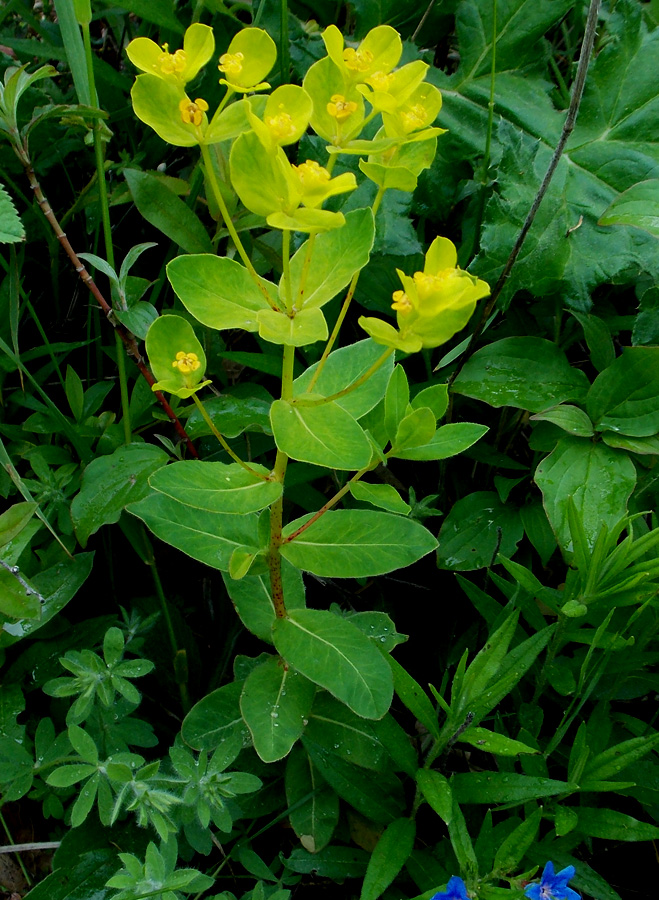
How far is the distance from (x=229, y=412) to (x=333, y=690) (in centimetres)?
73

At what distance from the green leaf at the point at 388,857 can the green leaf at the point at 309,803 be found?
0.43 feet

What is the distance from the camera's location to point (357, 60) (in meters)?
1.01

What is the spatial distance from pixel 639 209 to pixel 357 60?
3.07 feet

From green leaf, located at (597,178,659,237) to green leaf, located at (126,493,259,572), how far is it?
1043 mm

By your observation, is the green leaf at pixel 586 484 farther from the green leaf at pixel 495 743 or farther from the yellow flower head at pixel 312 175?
the yellow flower head at pixel 312 175

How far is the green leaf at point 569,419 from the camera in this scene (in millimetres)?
1772

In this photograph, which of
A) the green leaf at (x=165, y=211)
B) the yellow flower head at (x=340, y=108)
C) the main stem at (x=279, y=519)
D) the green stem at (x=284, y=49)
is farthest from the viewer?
the green stem at (x=284, y=49)

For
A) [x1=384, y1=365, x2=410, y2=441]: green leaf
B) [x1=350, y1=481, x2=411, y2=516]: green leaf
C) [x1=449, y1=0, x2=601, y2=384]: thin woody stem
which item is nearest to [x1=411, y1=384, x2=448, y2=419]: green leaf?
[x1=384, y1=365, x2=410, y2=441]: green leaf

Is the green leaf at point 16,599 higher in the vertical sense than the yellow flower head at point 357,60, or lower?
lower

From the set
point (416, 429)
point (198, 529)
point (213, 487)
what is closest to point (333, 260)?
point (416, 429)

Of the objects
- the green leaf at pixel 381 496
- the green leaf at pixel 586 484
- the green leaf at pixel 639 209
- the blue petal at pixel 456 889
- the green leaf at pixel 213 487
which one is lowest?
the blue petal at pixel 456 889

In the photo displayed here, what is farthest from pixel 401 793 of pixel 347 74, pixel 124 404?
pixel 347 74

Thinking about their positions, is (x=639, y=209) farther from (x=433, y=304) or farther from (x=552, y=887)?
(x=552, y=887)

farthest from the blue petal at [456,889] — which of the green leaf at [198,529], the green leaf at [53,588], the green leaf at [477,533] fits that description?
the green leaf at [53,588]
